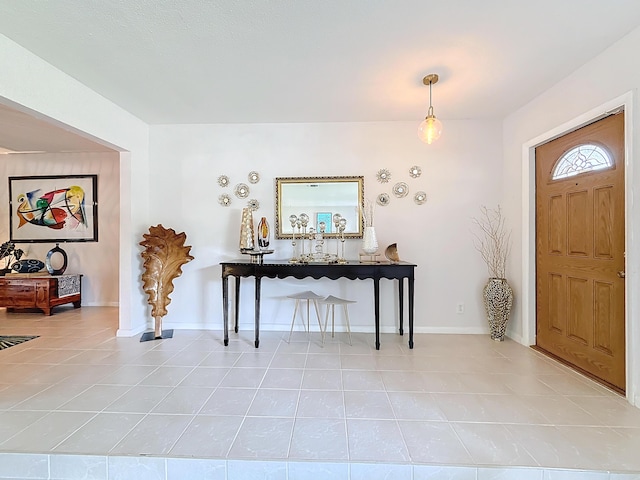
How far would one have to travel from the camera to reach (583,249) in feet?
7.66

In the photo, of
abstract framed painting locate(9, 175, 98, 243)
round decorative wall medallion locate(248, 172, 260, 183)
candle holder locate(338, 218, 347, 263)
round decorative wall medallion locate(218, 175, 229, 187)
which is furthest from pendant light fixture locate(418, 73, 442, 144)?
abstract framed painting locate(9, 175, 98, 243)

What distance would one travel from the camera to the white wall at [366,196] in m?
3.29

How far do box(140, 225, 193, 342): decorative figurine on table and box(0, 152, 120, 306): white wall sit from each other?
210 centimetres

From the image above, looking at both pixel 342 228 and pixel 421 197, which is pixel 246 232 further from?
pixel 421 197

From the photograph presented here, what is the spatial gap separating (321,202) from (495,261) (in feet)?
6.63

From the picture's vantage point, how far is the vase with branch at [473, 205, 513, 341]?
301 centimetres

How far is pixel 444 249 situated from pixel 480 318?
2.84 ft

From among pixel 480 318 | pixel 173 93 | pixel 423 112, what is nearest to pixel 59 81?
pixel 173 93

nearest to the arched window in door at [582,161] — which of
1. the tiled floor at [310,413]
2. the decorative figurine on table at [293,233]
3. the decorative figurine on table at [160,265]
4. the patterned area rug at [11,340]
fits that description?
the tiled floor at [310,413]

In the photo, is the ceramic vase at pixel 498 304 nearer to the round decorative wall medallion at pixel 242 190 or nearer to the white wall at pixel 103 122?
the round decorative wall medallion at pixel 242 190

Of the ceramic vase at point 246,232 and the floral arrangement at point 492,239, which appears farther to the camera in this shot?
the floral arrangement at point 492,239

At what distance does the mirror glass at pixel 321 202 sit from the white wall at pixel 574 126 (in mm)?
1596

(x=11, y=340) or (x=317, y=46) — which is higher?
(x=317, y=46)

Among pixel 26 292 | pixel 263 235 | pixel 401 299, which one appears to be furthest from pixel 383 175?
pixel 26 292
